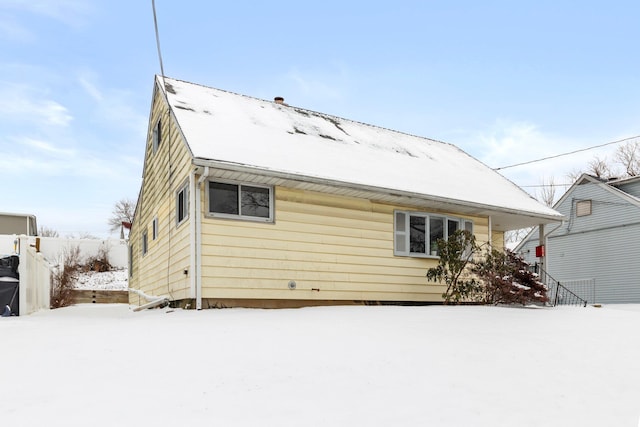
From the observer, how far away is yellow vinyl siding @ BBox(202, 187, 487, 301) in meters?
10.2

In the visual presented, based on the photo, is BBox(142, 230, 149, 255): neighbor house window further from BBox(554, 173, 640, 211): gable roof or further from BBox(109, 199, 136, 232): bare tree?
BBox(109, 199, 136, 232): bare tree

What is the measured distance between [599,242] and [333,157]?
16.0 m

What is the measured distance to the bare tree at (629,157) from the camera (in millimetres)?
41844

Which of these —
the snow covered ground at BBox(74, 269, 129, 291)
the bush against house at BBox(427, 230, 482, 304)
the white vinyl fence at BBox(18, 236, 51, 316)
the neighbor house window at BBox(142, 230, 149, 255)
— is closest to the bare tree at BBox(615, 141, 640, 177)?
the bush against house at BBox(427, 230, 482, 304)

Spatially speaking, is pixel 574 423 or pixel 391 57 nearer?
pixel 574 423

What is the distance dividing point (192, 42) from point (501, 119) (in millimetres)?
21032

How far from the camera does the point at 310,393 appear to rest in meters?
4.44

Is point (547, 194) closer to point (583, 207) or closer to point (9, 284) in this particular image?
point (583, 207)

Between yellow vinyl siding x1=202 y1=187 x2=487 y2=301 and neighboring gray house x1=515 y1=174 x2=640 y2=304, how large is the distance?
35.4 feet

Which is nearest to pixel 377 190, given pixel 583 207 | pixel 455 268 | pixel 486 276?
pixel 455 268

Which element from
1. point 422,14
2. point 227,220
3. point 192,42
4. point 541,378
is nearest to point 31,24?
point 192,42

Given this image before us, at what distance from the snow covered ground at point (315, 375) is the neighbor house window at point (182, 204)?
128 inches

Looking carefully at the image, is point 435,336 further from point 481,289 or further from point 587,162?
point 587,162

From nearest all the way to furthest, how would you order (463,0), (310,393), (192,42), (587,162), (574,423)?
(574,423)
(310,393)
(192,42)
(463,0)
(587,162)
